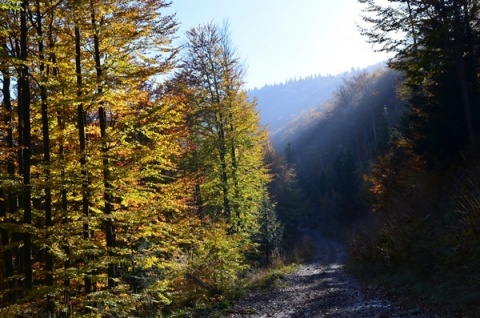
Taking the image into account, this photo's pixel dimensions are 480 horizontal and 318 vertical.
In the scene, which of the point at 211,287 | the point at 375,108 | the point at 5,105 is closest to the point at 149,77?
the point at 5,105

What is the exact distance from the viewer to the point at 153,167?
37.7 feet

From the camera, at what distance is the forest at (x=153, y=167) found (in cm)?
908

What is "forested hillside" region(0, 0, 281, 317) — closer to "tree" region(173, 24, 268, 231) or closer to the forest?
the forest

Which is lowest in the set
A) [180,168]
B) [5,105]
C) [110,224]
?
[110,224]

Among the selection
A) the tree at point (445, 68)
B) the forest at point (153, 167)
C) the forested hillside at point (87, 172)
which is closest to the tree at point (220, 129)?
the forest at point (153, 167)

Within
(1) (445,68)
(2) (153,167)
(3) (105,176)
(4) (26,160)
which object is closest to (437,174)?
(1) (445,68)

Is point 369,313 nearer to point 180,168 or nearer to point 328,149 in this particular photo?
point 180,168

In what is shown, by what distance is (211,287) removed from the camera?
14719mm

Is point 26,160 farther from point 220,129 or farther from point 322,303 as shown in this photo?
point 220,129

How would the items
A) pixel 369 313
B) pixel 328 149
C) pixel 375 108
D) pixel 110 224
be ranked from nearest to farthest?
pixel 369 313
pixel 110 224
pixel 375 108
pixel 328 149

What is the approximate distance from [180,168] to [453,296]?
51.1 feet

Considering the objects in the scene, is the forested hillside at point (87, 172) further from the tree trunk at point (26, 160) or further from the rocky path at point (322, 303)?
the rocky path at point (322, 303)

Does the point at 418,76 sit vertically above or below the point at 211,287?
above

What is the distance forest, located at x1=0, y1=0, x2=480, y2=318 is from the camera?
29.8 ft
